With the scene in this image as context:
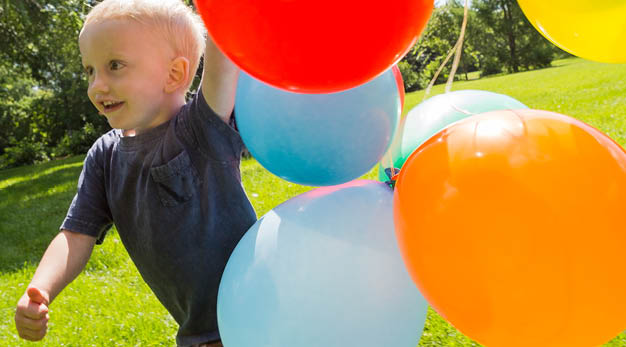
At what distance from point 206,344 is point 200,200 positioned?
1.47 feet

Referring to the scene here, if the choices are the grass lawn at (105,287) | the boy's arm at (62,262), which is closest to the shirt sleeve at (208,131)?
the boy's arm at (62,262)

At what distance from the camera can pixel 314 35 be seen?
92cm

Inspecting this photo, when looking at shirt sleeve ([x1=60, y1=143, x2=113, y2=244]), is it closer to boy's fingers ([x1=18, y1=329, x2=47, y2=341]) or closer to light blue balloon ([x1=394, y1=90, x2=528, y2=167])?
boy's fingers ([x1=18, y1=329, x2=47, y2=341])

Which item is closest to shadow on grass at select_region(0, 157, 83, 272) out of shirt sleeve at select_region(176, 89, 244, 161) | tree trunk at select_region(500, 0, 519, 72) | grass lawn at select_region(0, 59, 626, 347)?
grass lawn at select_region(0, 59, 626, 347)

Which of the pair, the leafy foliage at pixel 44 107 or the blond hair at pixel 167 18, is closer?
the blond hair at pixel 167 18

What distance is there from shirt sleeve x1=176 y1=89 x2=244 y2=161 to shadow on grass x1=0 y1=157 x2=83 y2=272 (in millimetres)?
3473

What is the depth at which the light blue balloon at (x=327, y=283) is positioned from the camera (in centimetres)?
117

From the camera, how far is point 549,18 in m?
1.12

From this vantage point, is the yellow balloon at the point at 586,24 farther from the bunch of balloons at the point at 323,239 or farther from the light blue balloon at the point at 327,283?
the light blue balloon at the point at 327,283

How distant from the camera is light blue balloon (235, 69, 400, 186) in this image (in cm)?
119

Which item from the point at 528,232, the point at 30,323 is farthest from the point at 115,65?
the point at 528,232

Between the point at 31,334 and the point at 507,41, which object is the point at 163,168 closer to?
the point at 31,334

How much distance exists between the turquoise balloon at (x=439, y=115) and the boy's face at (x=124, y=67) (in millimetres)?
690

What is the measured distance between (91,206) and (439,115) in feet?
3.66
